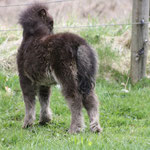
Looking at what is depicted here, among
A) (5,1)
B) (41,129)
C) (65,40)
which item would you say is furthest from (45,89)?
(5,1)

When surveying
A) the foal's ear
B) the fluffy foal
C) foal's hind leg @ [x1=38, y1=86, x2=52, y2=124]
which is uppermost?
the foal's ear

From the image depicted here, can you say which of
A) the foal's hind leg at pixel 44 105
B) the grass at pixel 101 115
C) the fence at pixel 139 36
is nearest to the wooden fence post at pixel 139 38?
the fence at pixel 139 36

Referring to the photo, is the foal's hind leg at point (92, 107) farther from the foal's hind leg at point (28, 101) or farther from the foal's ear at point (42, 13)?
the foal's ear at point (42, 13)

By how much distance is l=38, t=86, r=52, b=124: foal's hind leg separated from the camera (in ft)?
19.3

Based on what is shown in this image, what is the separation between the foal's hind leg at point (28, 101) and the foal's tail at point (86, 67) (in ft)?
3.57

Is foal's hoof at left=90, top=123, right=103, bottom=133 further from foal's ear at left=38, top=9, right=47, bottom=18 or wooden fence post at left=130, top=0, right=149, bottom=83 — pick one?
wooden fence post at left=130, top=0, right=149, bottom=83

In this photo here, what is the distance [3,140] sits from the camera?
4695 millimetres

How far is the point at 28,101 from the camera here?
18.6ft

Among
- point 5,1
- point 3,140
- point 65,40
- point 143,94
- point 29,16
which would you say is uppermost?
point 5,1

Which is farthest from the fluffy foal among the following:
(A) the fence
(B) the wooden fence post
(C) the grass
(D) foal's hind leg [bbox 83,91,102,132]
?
(B) the wooden fence post

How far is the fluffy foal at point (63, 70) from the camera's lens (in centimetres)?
494

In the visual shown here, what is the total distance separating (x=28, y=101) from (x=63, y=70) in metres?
1.13

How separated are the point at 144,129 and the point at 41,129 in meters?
1.73

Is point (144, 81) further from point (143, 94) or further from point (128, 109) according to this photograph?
point (128, 109)
